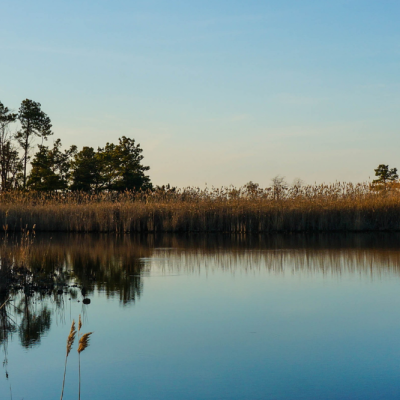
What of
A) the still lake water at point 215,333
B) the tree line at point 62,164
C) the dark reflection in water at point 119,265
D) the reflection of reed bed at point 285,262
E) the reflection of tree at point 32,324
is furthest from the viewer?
the tree line at point 62,164

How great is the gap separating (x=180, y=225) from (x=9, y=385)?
1356cm

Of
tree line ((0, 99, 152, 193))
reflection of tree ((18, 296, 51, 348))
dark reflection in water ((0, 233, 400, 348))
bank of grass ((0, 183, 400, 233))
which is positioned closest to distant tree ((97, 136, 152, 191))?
tree line ((0, 99, 152, 193))

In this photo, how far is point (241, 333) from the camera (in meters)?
4.24

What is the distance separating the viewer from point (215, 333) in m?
4.25

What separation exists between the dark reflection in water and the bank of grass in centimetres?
420

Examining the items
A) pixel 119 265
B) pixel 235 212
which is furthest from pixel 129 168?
pixel 119 265

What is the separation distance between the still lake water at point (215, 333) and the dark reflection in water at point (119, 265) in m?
0.04

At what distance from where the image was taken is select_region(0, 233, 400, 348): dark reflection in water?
5395 mm

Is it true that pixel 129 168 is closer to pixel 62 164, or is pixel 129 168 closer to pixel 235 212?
pixel 62 164

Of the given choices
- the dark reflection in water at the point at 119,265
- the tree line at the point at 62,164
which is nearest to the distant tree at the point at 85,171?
the tree line at the point at 62,164

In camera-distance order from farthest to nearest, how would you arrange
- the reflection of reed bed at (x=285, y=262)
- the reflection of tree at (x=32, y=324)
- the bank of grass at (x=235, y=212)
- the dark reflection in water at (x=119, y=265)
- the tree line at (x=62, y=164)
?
the tree line at (x=62, y=164) → the bank of grass at (x=235, y=212) → the reflection of reed bed at (x=285, y=262) → the dark reflection in water at (x=119, y=265) → the reflection of tree at (x=32, y=324)

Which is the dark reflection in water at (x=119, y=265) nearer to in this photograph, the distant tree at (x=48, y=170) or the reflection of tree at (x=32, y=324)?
the reflection of tree at (x=32, y=324)

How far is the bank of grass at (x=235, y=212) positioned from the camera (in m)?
16.5

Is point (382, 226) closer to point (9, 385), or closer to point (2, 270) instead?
point (2, 270)
